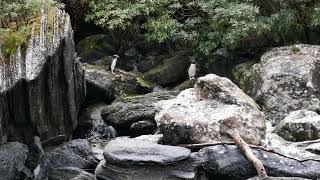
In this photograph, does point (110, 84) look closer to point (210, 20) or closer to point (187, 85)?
point (187, 85)

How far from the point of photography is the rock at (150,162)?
8.78 metres

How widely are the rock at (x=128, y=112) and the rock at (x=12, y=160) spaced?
2.87 m

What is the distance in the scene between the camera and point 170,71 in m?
15.0

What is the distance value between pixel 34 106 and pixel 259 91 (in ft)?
18.5

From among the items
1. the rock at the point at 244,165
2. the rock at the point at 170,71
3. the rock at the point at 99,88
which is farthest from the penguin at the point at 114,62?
the rock at the point at 244,165

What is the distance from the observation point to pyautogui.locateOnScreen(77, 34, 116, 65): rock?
50.8ft

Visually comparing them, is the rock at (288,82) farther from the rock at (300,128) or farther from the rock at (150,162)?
the rock at (150,162)

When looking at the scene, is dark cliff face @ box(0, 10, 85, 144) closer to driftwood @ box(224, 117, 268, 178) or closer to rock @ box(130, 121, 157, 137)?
rock @ box(130, 121, 157, 137)

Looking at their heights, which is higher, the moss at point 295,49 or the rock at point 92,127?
the moss at point 295,49

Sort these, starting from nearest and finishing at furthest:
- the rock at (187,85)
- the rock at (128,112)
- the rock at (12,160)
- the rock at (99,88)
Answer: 1. the rock at (12,160)
2. the rock at (128,112)
3. the rock at (99,88)
4. the rock at (187,85)

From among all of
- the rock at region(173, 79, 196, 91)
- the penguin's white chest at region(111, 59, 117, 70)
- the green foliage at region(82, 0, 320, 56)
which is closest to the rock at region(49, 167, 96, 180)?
the penguin's white chest at region(111, 59, 117, 70)

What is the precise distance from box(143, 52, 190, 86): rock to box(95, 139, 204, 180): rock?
5.79m

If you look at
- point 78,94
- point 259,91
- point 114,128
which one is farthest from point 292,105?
point 78,94

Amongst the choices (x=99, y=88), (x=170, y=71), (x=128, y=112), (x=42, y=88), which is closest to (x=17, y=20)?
(x=42, y=88)
